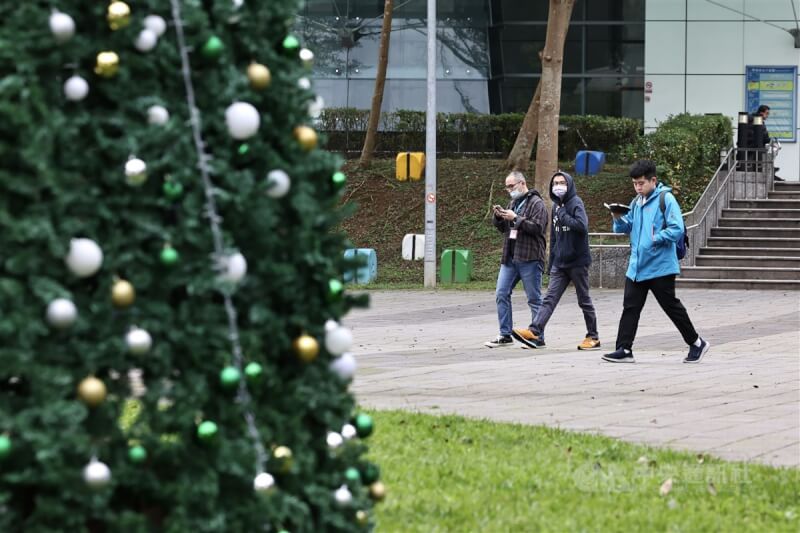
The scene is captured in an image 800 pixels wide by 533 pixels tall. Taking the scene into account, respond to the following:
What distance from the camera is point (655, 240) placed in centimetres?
1174

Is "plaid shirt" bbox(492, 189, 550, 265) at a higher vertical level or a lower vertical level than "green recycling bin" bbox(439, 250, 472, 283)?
higher

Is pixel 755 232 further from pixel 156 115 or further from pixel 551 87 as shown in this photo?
pixel 156 115

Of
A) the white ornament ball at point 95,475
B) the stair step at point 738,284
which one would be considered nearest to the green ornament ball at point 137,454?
the white ornament ball at point 95,475

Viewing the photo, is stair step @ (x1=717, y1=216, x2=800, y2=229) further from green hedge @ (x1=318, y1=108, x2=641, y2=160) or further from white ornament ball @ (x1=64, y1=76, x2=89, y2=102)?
white ornament ball @ (x1=64, y1=76, x2=89, y2=102)

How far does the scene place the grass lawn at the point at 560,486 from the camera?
5.36 meters

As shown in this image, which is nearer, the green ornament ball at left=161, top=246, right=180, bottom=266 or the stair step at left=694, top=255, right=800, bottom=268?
the green ornament ball at left=161, top=246, right=180, bottom=266

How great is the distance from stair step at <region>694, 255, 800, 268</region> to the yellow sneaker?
11.9 meters

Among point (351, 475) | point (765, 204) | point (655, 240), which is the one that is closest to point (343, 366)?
point (351, 475)

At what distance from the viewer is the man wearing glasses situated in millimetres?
13555

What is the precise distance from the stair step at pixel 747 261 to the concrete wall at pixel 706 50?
36.6 feet

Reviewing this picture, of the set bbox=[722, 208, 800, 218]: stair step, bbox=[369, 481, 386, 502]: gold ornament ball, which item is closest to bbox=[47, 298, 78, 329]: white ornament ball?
bbox=[369, 481, 386, 502]: gold ornament ball

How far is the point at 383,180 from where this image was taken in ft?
107

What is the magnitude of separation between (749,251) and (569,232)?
12.9 meters

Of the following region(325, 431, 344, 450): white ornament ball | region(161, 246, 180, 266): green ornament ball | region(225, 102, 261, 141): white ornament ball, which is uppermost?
region(225, 102, 261, 141): white ornament ball
